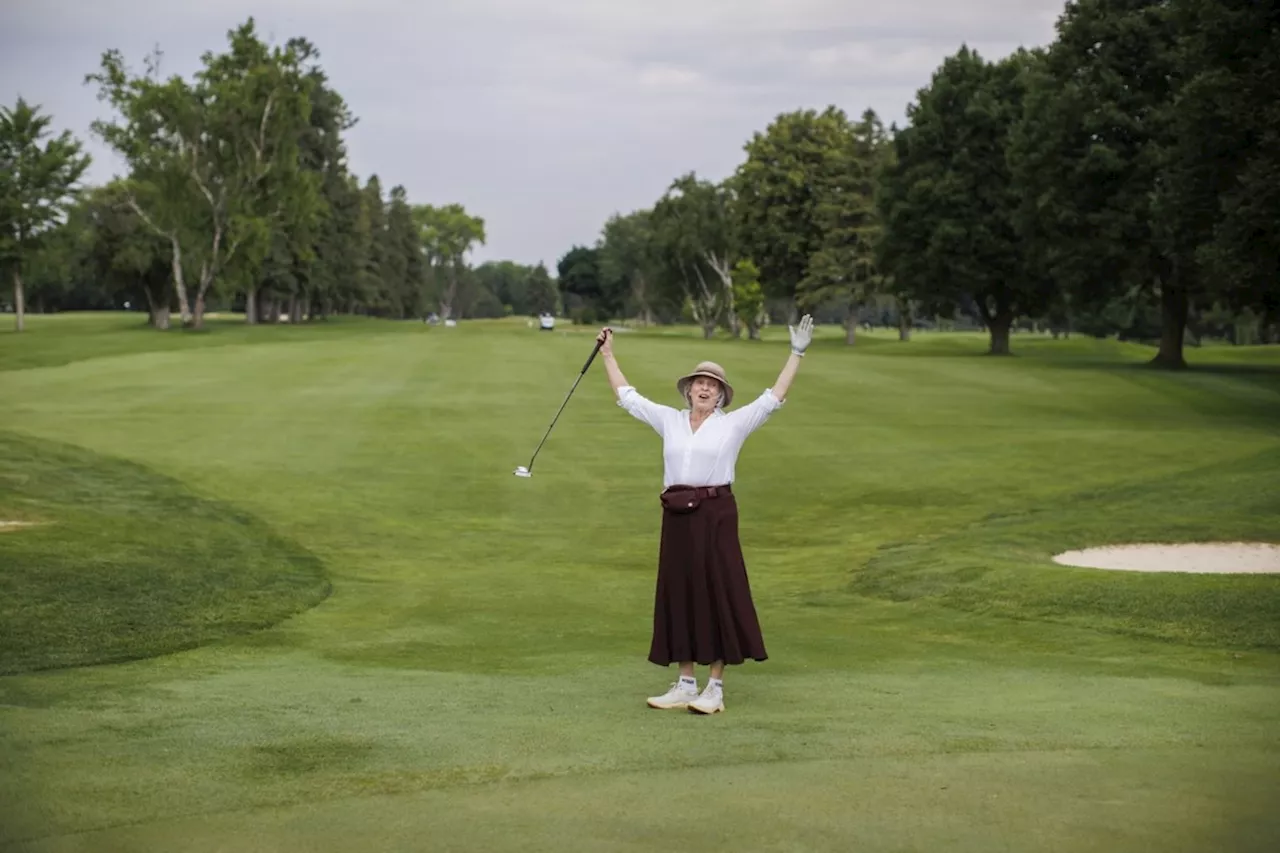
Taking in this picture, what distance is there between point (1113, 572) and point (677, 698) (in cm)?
994

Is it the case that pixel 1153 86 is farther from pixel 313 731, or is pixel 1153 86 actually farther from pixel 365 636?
pixel 313 731

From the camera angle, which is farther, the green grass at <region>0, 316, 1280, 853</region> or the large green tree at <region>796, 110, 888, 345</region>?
the large green tree at <region>796, 110, 888, 345</region>

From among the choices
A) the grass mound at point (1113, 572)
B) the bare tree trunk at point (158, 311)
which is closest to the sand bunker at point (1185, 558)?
the grass mound at point (1113, 572)

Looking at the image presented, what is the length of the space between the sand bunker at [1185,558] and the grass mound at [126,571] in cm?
1036

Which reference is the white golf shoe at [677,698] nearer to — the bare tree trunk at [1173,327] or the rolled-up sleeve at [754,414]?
the rolled-up sleeve at [754,414]

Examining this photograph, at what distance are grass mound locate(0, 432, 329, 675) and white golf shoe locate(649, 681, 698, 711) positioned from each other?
562 centimetres

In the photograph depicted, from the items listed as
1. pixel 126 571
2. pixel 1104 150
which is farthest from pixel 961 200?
pixel 126 571

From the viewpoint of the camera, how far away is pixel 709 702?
9672mm

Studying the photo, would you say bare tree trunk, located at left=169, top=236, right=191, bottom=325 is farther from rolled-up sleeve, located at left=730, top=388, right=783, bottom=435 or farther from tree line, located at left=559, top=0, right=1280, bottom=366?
rolled-up sleeve, located at left=730, top=388, right=783, bottom=435

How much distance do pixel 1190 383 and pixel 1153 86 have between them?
15.3m

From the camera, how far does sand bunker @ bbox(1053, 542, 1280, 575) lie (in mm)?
19422

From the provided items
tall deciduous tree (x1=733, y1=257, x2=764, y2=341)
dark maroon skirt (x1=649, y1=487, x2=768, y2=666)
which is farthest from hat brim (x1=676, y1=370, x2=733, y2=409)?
tall deciduous tree (x1=733, y1=257, x2=764, y2=341)

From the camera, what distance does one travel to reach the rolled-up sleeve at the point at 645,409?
10.0 metres

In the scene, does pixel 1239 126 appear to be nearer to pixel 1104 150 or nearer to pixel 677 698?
pixel 1104 150
